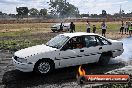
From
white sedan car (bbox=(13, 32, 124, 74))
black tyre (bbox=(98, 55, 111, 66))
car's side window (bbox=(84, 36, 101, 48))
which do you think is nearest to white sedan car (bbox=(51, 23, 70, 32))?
white sedan car (bbox=(13, 32, 124, 74))

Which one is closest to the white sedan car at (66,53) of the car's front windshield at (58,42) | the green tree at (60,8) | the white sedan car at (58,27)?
the car's front windshield at (58,42)

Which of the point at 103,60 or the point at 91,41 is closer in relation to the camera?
the point at 91,41

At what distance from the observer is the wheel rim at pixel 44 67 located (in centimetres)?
1000

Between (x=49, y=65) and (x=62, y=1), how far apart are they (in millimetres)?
151122

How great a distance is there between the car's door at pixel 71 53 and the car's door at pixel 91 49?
9.2 inches

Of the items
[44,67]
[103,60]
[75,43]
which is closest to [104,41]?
[103,60]

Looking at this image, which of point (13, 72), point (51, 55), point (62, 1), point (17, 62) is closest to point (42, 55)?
point (51, 55)

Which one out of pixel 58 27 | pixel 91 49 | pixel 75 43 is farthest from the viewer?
pixel 58 27

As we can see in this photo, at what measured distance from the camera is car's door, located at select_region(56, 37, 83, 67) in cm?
1036

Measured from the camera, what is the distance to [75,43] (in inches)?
426

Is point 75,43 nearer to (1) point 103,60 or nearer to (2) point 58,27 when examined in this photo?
(1) point 103,60

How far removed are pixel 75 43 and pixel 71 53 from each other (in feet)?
1.68

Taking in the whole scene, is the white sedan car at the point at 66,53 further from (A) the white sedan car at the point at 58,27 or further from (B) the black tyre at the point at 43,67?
(A) the white sedan car at the point at 58,27

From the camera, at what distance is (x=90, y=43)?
1109cm
